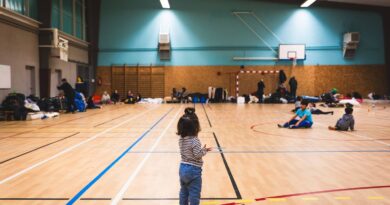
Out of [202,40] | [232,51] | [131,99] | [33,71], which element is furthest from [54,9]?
[232,51]

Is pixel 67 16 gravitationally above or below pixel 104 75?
above

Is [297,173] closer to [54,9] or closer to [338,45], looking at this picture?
[54,9]

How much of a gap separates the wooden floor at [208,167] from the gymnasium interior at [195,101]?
0.03m

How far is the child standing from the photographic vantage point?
369 cm

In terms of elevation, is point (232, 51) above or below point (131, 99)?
above

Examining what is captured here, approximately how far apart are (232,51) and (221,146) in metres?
20.4

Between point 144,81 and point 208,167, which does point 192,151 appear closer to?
point 208,167

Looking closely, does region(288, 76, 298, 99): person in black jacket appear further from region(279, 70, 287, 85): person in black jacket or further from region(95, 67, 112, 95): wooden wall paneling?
region(95, 67, 112, 95): wooden wall paneling

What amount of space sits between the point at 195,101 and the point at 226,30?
5.83 m

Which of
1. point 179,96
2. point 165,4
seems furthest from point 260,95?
point 165,4

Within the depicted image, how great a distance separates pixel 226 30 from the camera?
92.5 ft

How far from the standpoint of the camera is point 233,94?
1122 inches

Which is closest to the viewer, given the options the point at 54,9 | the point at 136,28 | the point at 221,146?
→ the point at 221,146

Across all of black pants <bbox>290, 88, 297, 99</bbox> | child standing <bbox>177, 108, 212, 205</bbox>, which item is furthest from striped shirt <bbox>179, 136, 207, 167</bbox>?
black pants <bbox>290, 88, 297, 99</bbox>
